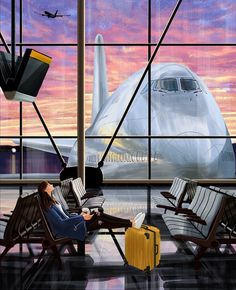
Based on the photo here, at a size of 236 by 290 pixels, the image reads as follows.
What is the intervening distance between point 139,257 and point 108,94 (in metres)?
15.5

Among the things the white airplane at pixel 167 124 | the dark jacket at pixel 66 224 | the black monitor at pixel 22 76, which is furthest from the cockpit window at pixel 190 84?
the dark jacket at pixel 66 224

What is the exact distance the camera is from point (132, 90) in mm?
18484

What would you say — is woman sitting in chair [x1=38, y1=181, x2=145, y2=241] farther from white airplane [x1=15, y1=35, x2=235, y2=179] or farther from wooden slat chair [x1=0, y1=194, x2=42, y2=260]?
white airplane [x1=15, y1=35, x2=235, y2=179]

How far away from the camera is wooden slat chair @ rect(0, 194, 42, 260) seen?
507 cm

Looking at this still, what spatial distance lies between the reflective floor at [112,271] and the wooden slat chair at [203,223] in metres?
0.27

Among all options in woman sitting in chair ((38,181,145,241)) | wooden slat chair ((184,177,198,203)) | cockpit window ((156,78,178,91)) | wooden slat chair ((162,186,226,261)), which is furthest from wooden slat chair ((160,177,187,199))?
cockpit window ((156,78,178,91))

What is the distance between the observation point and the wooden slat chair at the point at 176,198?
26.9 ft

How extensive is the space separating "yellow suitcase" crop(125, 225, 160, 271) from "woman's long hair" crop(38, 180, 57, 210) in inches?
37.2

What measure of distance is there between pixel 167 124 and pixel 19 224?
15715mm

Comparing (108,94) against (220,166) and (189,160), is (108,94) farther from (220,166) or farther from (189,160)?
(220,166)

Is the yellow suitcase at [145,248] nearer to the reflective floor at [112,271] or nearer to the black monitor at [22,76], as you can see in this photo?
the reflective floor at [112,271]

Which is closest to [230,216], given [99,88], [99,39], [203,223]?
[203,223]

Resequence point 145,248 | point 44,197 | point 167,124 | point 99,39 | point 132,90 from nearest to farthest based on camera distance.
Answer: point 145,248, point 44,197, point 99,39, point 132,90, point 167,124

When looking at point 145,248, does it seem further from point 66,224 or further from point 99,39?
point 99,39
